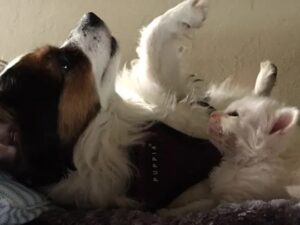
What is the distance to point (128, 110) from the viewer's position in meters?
1.30

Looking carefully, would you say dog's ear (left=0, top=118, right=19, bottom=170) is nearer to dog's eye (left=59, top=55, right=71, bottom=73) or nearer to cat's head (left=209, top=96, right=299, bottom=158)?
dog's eye (left=59, top=55, right=71, bottom=73)

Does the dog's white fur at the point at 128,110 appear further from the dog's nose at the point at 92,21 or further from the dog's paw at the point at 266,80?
the dog's paw at the point at 266,80

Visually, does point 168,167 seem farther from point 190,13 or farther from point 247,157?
point 190,13

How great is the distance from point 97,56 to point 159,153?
0.77ft

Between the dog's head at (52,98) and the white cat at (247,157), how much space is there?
0.77 feet

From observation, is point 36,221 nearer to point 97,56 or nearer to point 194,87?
point 97,56

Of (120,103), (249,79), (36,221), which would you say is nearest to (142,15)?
(249,79)

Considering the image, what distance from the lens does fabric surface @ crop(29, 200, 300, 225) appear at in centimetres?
93

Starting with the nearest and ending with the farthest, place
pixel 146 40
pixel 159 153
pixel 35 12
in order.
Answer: pixel 159 153, pixel 146 40, pixel 35 12

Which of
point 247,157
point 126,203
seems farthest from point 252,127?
point 126,203

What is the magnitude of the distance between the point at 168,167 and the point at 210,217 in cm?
20

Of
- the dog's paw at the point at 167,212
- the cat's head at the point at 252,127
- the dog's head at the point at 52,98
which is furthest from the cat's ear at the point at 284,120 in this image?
the dog's head at the point at 52,98

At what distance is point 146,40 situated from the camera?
1300 mm

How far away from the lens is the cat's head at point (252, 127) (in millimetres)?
1111
